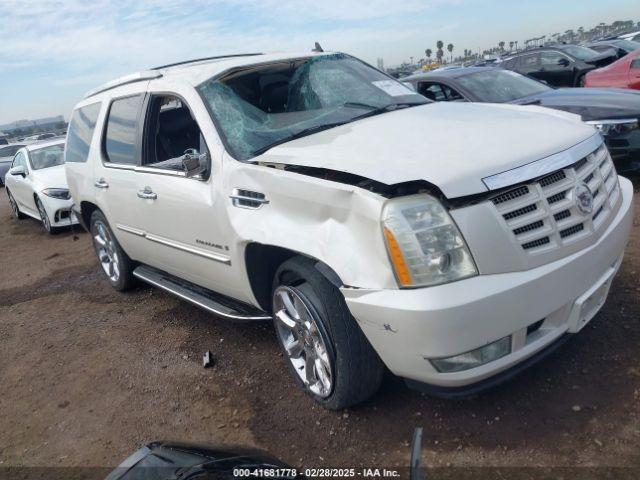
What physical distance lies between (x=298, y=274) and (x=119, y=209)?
7.69 feet

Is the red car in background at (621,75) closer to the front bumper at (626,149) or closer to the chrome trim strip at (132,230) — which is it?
the front bumper at (626,149)

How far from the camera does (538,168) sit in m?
2.49

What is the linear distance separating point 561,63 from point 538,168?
37.8 feet

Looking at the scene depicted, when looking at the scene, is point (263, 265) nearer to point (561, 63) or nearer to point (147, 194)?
point (147, 194)

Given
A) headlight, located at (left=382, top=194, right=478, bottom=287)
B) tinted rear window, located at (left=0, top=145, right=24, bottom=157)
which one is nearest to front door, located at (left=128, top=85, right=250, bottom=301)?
headlight, located at (left=382, top=194, right=478, bottom=287)

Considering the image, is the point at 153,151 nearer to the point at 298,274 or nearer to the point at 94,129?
the point at 94,129

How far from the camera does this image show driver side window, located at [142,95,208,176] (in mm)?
4152

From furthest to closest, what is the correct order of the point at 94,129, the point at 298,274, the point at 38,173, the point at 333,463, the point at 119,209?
the point at 38,173 < the point at 94,129 < the point at 119,209 < the point at 298,274 < the point at 333,463

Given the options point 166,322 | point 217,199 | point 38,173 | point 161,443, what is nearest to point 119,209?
point 166,322

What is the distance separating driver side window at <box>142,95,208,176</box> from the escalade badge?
253cm

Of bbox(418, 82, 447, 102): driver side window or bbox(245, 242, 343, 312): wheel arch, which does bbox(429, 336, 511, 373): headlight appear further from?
bbox(418, 82, 447, 102): driver side window

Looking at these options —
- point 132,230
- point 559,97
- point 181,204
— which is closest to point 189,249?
point 181,204

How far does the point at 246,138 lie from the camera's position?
133 inches

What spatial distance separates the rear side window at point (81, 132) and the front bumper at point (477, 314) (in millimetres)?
3658
